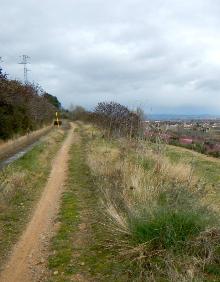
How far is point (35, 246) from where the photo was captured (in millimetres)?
8695

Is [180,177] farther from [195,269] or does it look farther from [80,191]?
[195,269]

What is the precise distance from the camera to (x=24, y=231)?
977cm

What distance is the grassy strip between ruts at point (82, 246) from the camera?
23.9 ft

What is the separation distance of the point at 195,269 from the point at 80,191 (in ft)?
25.7

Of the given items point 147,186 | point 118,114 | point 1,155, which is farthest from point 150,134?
point 118,114

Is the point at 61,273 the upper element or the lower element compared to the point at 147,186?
lower

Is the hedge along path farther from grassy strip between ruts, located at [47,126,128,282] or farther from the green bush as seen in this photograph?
the green bush

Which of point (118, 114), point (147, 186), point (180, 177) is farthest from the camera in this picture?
point (118, 114)

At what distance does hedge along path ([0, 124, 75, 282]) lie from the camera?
7359 mm

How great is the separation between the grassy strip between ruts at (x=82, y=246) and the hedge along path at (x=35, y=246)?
0.17 m

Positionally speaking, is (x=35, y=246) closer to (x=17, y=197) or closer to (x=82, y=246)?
(x=82, y=246)

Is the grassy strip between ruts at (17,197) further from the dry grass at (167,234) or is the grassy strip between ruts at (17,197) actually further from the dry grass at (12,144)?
the dry grass at (12,144)

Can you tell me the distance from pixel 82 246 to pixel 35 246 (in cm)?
84

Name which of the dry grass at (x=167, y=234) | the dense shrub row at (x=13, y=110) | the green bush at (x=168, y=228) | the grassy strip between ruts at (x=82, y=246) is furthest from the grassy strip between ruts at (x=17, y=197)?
the dense shrub row at (x=13, y=110)
